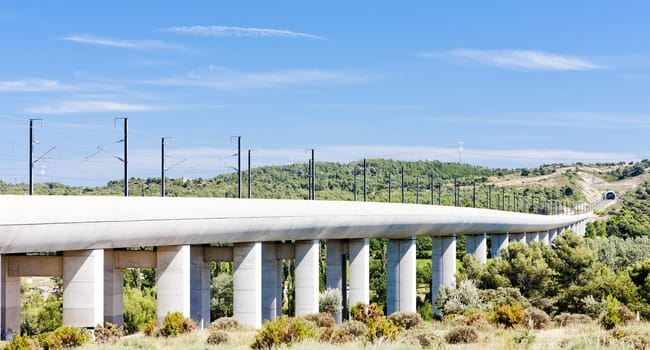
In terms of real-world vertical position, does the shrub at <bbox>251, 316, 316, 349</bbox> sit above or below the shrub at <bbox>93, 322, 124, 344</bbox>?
above

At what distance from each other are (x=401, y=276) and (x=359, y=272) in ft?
22.2

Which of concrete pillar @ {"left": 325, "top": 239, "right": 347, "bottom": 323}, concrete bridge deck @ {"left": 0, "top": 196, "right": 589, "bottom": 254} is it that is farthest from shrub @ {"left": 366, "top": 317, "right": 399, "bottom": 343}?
concrete pillar @ {"left": 325, "top": 239, "right": 347, "bottom": 323}

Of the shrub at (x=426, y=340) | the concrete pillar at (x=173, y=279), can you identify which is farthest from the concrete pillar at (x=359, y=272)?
the shrub at (x=426, y=340)

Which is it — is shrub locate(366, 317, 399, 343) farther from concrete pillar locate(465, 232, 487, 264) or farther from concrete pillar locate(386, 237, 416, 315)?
concrete pillar locate(465, 232, 487, 264)

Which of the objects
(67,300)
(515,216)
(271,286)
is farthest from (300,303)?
(515,216)

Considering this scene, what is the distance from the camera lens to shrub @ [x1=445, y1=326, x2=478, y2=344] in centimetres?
2533

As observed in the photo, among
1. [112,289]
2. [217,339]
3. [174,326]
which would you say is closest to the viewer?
[217,339]

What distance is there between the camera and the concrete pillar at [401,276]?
55781 millimetres

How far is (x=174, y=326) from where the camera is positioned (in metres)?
29.5

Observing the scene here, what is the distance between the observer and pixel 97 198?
28.7 meters

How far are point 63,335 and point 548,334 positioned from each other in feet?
44.4

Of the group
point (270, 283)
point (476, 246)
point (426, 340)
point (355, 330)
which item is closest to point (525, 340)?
point (426, 340)

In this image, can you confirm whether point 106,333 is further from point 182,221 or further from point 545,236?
point 545,236

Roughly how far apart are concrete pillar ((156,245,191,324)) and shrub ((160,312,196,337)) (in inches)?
169
